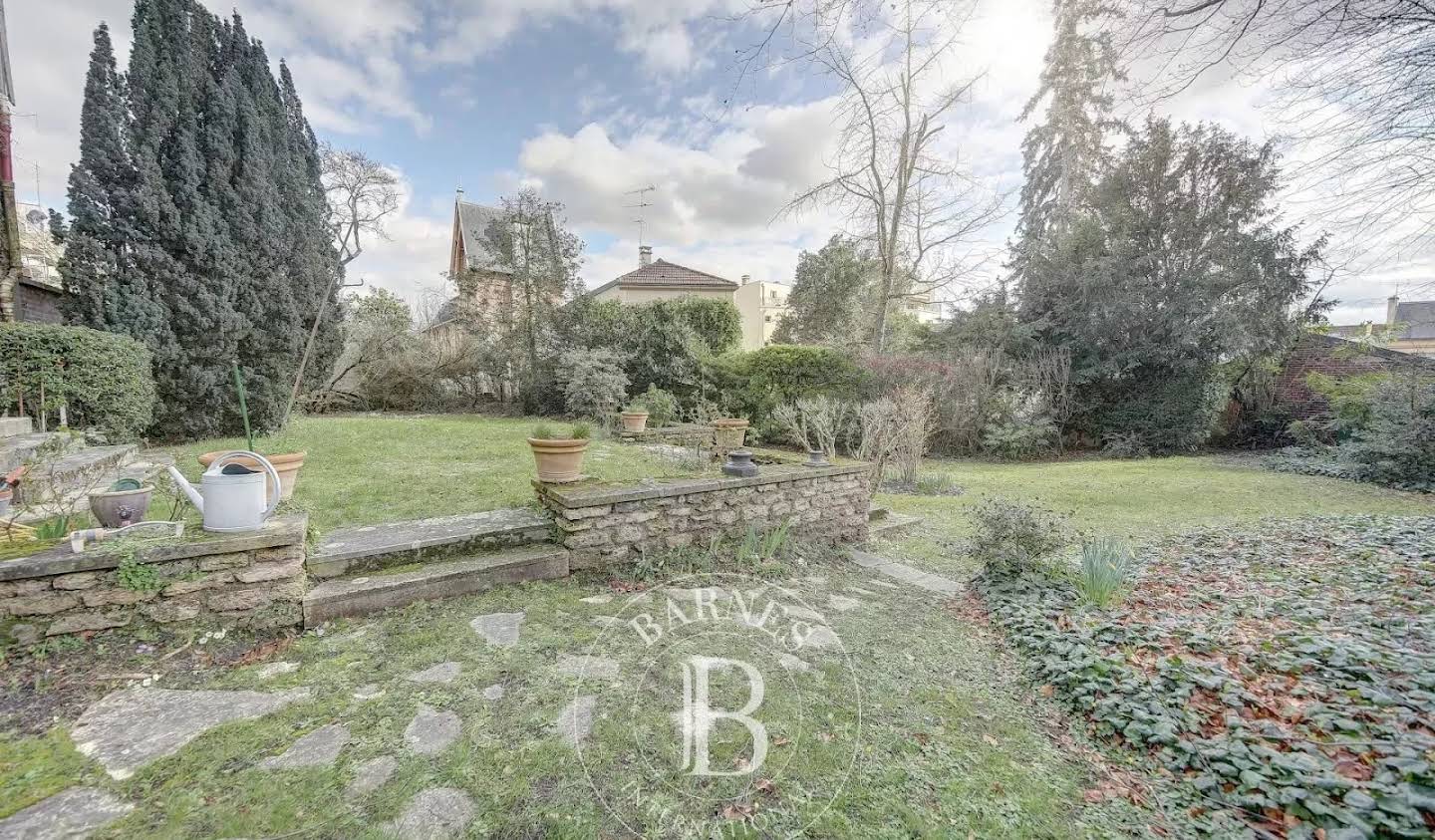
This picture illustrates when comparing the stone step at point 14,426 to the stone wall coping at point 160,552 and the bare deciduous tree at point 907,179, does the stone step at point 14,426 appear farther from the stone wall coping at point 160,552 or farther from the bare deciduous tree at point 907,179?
the bare deciduous tree at point 907,179

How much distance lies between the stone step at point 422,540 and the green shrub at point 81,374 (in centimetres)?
411

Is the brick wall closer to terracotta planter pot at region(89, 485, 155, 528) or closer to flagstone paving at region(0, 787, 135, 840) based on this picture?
flagstone paving at region(0, 787, 135, 840)

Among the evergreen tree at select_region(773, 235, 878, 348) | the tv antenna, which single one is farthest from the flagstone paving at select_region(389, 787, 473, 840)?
the tv antenna

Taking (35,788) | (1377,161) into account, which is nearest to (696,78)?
(1377,161)

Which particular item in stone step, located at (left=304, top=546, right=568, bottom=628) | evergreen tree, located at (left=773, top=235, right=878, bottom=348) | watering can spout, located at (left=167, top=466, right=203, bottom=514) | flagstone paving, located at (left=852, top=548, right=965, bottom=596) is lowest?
flagstone paving, located at (left=852, top=548, right=965, bottom=596)

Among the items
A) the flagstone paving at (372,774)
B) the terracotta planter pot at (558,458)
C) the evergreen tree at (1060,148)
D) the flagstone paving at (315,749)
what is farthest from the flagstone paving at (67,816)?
the evergreen tree at (1060,148)

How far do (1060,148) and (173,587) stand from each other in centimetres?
2096

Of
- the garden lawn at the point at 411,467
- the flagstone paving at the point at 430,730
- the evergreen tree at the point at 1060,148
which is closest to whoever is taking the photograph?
the flagstone paving at the point at 430,730

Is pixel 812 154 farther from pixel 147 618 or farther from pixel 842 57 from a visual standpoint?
pixel 147 618

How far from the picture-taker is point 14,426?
452cm

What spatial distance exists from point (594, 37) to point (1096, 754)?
24.8 feet

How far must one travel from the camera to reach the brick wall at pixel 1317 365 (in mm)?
10469

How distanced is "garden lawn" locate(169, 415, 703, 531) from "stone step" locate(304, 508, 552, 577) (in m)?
0.27

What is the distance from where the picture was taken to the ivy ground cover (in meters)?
1.67
